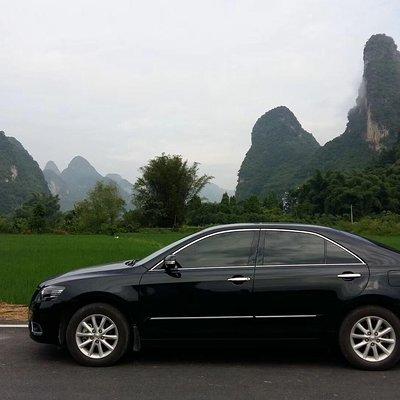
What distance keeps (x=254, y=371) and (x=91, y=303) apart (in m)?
1.83

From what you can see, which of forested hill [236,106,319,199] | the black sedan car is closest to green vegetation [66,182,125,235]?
forested hill [236,106,319,199]

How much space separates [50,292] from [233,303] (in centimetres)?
193

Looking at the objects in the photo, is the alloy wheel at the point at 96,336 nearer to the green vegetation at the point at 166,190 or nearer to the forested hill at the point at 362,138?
the green vegetation at the point at 166,190

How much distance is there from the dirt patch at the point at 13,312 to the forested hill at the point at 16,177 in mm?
118123

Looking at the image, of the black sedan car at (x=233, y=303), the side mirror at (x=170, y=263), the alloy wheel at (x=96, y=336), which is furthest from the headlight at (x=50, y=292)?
the side mirror at (x=170, y=263)

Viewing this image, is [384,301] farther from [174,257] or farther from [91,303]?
[91,303]

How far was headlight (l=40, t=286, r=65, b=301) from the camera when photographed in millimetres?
5828

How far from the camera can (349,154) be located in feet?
415

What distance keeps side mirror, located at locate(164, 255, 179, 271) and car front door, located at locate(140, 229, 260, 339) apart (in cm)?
4

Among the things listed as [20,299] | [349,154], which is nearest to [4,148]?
[349,154]

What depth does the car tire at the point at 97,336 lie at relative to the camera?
5.74m

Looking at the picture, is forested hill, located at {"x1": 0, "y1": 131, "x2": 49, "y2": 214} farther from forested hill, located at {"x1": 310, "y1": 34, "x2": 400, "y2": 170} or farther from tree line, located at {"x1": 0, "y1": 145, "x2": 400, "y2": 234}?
forested hill, located at {"x1": 310, "y1": 34, "x2": 400, "y2": 170}

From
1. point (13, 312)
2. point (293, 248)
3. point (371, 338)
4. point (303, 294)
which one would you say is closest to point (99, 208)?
point (13, 312)

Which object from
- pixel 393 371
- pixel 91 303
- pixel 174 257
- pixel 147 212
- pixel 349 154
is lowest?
pixel 393 371
